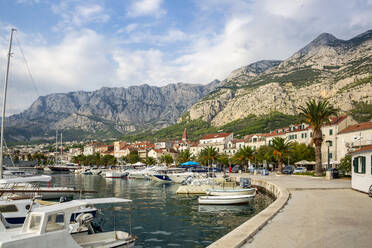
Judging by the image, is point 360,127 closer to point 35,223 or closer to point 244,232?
point 244,232

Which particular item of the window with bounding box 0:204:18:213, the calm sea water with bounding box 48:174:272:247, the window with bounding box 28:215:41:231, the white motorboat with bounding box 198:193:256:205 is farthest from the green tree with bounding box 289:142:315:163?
the window with bounding box 28:215:41:231

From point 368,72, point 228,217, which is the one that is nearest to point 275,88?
point 368,72

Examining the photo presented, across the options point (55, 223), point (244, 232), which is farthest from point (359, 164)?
point (55, 223)

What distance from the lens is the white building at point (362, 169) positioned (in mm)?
22203

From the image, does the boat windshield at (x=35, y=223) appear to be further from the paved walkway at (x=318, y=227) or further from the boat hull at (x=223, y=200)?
the boat hull at (x=223, y=200)

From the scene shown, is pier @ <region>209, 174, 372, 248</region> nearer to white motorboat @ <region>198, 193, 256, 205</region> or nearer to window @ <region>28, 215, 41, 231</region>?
window @ <region>28, 215, 41, 231</region>

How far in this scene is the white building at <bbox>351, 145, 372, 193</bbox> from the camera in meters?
22.2

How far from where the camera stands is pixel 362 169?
77.5 feet

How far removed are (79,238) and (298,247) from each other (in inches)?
350

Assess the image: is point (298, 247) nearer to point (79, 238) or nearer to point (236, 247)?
point (236, 247)

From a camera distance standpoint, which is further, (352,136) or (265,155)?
(265,155)

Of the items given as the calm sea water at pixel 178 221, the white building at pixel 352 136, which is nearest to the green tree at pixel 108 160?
the white building at pixel 352 136

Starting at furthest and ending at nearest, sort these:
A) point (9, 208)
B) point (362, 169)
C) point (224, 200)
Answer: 1. point (224, 200)
2. point (362, 169)
3. point (9, 208)

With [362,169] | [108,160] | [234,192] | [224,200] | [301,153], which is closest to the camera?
[362,169]
